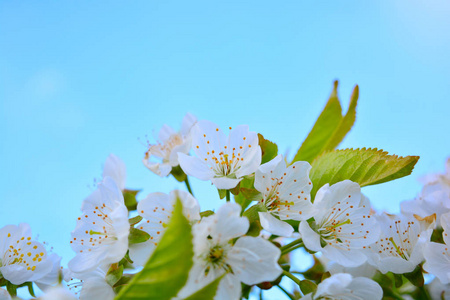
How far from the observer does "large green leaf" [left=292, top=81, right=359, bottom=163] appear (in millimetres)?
1694

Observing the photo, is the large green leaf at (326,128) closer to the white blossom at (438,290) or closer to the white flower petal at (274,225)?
the white flower petal at (274,225)

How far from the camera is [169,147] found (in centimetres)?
207

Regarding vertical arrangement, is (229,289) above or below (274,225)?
below

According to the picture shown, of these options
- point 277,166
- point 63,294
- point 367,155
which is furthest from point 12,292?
point 367,155

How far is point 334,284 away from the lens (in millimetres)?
1232

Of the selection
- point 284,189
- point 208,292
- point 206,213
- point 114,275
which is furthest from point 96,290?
point 284,189

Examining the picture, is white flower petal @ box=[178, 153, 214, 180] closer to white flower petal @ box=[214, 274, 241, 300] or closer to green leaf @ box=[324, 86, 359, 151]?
white flower petal @ box=[214, 274, 241, 300]

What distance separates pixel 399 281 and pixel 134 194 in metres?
1.09

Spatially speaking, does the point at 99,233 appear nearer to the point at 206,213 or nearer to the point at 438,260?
the point at 206,213

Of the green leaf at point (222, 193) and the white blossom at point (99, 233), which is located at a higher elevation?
the green leaf at point (222, 193)

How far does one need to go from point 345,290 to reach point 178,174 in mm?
816

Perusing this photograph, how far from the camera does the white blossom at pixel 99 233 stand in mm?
1309

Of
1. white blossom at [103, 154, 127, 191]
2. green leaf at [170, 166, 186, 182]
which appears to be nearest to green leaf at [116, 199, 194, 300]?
green leaf at [170, 166, 186, 182]

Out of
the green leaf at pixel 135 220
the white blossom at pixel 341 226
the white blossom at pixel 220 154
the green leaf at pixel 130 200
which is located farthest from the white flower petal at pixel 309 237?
the green leaf at pixel 130 200
